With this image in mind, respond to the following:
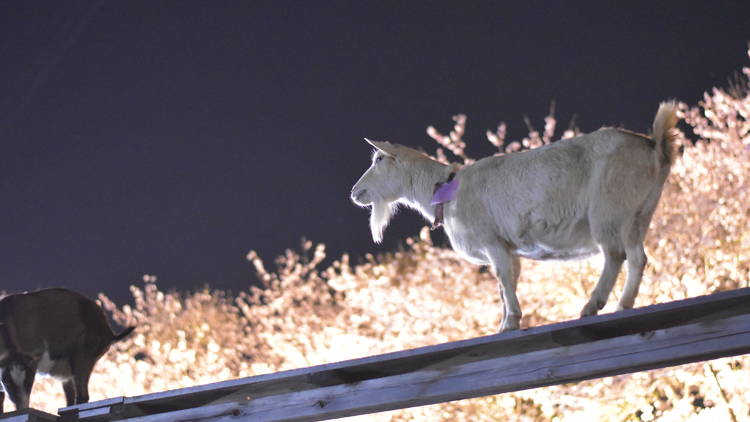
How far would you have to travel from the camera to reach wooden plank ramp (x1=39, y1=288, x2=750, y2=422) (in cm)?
468

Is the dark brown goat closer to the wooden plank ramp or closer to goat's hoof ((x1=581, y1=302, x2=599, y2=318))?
the wooden plank ramp

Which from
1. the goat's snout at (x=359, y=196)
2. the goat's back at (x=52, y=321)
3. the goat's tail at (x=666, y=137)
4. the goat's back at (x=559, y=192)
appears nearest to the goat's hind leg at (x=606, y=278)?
the goat's back at (x=559, y=192)

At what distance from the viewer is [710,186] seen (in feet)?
50.1

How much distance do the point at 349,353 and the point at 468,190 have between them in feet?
37.7

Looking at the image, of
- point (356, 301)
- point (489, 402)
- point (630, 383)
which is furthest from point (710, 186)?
point (356, 301)

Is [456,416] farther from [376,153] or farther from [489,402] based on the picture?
[376,153]

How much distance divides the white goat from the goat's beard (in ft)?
1.66

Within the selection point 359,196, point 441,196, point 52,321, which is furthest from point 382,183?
point 52,321

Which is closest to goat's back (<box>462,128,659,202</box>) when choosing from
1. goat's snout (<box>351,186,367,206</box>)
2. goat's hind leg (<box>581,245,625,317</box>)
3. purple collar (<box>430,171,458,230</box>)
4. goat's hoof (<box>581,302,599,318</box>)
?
purple collar (<box>430,171,458,230</box>)

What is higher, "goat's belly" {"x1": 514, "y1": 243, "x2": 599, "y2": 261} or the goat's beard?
the goat's beard

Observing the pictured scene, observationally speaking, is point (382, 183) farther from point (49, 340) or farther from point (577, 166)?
point (49, 340)

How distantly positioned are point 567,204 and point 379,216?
1523 millimetres

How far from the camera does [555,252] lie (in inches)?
220

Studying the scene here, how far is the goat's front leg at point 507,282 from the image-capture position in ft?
18.1
